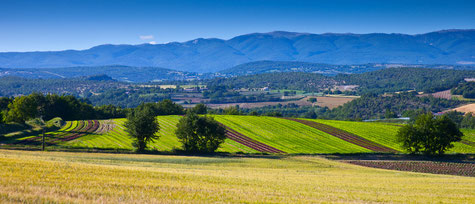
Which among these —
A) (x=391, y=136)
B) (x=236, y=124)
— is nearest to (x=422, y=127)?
(x=391, y=136)

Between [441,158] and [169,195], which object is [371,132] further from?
[169,195]

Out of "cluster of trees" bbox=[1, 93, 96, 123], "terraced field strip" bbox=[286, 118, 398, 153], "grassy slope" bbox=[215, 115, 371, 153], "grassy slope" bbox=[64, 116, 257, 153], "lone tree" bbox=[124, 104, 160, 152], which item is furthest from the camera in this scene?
"cluster of trees" bbox=[1, 93, 96, 123]

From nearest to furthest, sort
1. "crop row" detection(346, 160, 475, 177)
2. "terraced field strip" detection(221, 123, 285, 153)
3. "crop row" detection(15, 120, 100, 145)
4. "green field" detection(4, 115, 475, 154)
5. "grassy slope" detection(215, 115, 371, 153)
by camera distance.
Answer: "crop row" detection(346, 160, 475, 177), "crop row" detection(15, 120, 100, 145), "green field" detection(4, 115, 475, 154), "terraced field strip" detection(221, 123, 285, 153), "grassy slope" detection(215, 115, 371, 153)

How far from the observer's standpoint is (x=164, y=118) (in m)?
118

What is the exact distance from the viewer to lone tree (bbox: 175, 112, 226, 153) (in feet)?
227

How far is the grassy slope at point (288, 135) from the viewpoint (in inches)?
3275

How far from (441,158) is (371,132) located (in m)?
34.5

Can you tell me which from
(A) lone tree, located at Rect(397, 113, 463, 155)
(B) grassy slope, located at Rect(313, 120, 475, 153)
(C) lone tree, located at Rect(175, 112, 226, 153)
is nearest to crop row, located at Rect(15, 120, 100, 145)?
(C) lone tree, located at Rect(175, 112, 226, 153)

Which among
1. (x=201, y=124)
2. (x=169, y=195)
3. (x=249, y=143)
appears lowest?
(x=249, y=143)

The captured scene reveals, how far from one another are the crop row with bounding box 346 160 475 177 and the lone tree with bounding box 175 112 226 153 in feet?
85.0

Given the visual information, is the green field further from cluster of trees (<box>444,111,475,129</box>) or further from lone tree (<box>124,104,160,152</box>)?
cluster of trees (<box>444,111,475,129</box>)

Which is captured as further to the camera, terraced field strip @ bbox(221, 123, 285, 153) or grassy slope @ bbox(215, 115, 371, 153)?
grassy slope @ bbox(215, 115, 371, 153)

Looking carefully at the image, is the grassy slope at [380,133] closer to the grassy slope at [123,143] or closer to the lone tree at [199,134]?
the grassy slope at [123,143]

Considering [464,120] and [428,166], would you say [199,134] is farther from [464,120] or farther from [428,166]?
[464,120]
